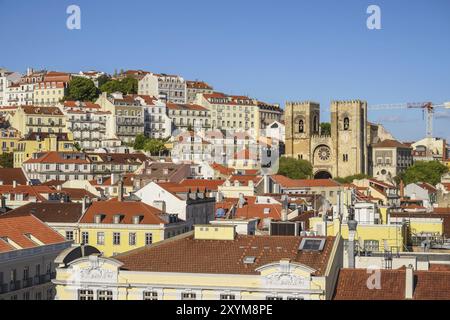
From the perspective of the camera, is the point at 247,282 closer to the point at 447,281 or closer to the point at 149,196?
the point at 447,281

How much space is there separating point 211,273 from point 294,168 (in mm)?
103947

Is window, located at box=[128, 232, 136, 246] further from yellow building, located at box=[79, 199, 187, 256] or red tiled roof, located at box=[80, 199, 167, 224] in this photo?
red tiled roof, located at box=[80, 199, 167, 224]

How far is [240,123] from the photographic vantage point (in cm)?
16725

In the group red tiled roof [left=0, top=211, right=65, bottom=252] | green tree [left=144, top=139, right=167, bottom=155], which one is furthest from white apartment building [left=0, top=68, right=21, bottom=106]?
red tiled roof [left=0, top=211, right=65, bottom=252]

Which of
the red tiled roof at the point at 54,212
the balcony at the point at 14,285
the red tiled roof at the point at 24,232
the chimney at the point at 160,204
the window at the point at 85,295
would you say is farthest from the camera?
the chimney at the point at 160,204

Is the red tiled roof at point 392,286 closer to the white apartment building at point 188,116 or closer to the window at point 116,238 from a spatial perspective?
the window at point 116,238

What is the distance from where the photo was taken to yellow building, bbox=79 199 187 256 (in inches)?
1780

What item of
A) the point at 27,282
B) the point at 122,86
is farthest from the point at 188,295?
the point at 122,86

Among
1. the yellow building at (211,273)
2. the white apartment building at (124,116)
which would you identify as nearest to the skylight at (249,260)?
the yellow building at (211,273)

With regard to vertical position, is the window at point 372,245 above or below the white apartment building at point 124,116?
below

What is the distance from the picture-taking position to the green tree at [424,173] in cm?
12244

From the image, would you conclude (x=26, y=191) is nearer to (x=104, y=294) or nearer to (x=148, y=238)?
(x=148, y=238)

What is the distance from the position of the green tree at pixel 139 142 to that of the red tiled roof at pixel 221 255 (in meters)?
108

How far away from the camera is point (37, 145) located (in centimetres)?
11662
